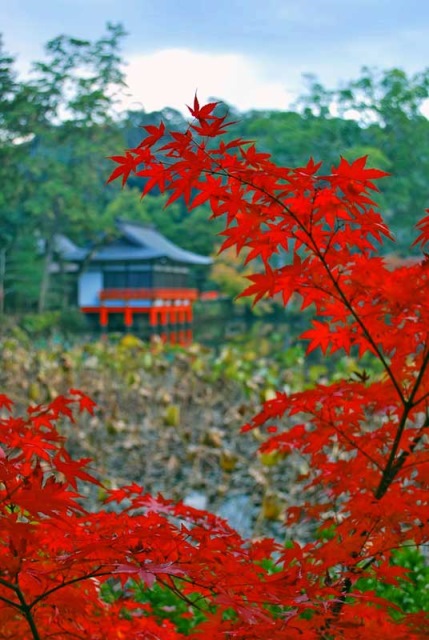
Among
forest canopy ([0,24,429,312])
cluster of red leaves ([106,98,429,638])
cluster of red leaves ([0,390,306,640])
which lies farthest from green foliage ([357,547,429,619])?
forest canopy ([0,24,429,312])

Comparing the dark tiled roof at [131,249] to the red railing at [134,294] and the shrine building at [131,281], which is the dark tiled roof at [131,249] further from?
the red railing at [134,294]

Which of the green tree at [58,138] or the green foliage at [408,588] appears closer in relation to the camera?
the green foliage at [408,588]

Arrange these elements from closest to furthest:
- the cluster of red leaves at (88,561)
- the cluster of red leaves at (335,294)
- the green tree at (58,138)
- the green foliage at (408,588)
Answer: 1. the cluster of red leaves at (88,561)
2. the cluster of red leaves at (335,294)
3. the green foliage at (408,588)
4. the green tree at (58,138)

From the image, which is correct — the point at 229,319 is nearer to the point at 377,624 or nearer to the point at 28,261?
the point at 28,261

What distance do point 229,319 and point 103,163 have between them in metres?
8.03

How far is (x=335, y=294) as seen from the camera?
1.53 m

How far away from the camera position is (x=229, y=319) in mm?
24469

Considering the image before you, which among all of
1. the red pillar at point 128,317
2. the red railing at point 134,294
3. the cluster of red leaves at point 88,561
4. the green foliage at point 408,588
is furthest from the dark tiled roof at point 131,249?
the cluster of red leaves at point 88,561

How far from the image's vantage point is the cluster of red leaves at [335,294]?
1225mm

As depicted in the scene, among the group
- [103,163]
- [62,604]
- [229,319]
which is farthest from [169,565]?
[229,319]

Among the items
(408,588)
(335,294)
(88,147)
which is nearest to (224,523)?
(335,294)

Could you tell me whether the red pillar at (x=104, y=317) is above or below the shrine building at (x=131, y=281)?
below

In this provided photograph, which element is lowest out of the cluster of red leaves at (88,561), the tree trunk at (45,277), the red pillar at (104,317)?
the red pillar at (104,317)

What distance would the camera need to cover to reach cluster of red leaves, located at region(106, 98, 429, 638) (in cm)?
122
